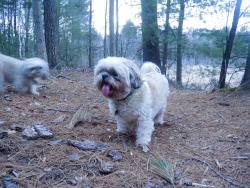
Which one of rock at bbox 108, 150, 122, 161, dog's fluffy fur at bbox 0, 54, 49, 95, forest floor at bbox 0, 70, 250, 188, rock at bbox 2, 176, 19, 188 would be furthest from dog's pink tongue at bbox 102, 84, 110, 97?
dog's fluffy fur at bbox 0, 54, 49, 95

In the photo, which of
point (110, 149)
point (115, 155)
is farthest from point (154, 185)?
point (110, 149)

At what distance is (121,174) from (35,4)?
8411 millimetres

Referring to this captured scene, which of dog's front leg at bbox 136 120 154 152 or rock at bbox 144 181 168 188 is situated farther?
dog's front leg at bbox 136 120 154 152

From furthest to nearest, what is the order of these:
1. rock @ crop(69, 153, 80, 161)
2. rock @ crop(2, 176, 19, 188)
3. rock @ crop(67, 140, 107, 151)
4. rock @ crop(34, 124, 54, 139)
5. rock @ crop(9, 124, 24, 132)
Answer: rock @ crop(9, 124, 24, 132) < rock @ crop(34, 124, 54, 139) < rock @ crop(67, 140, 107, 151) < rock @ crop(69, 153, 80, 161) < rock @ crop(2, 176, 19, 188)

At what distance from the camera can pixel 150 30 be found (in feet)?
37.6

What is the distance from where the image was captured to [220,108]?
6.26 m

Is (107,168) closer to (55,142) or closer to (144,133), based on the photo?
(55,142)

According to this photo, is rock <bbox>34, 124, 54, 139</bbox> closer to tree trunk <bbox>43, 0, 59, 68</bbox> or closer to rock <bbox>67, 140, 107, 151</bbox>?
rock <bbox>67, 140, 107, 151</bbox>

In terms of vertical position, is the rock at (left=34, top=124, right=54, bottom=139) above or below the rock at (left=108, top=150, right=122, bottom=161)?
above

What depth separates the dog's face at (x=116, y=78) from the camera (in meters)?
3.80

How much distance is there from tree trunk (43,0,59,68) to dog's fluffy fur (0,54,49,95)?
4.44 meters

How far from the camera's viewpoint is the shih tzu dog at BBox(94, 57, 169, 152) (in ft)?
12.5

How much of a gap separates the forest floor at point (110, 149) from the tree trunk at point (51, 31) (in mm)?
5664

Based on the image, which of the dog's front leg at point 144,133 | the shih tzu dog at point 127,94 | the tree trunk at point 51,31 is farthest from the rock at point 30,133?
the tree trunk at point 51,31
